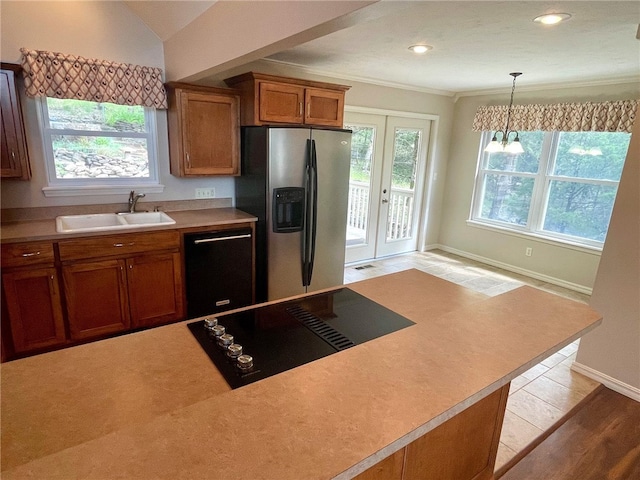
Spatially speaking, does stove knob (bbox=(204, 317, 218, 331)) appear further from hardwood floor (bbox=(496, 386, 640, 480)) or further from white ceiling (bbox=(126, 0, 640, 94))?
hardwood floor (bbox=(496, 386, 640, 480))

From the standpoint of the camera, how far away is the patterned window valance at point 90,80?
2566 mm

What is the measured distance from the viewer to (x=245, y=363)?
112 cm

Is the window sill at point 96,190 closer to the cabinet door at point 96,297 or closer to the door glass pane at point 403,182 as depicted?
the cabinet door at point 96,297

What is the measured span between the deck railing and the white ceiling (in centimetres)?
143

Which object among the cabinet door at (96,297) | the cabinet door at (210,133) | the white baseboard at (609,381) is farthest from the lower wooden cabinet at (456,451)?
the cabinet door at (210,133)

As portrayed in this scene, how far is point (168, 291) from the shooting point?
2.95m

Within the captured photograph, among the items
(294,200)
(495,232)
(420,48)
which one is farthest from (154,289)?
(495,232)

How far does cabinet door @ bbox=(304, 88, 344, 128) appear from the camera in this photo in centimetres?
329

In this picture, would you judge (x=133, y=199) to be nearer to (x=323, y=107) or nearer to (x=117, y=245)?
(x=117, y=245)

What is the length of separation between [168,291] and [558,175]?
4.48 metres

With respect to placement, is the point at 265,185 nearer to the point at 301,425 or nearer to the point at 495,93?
the point at 301,425

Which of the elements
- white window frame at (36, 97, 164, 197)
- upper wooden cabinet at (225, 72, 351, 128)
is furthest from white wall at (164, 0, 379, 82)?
white window frame at (36, 97, 164, 197)

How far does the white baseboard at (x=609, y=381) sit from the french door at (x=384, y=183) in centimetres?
275

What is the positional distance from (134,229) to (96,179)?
0.77 m
